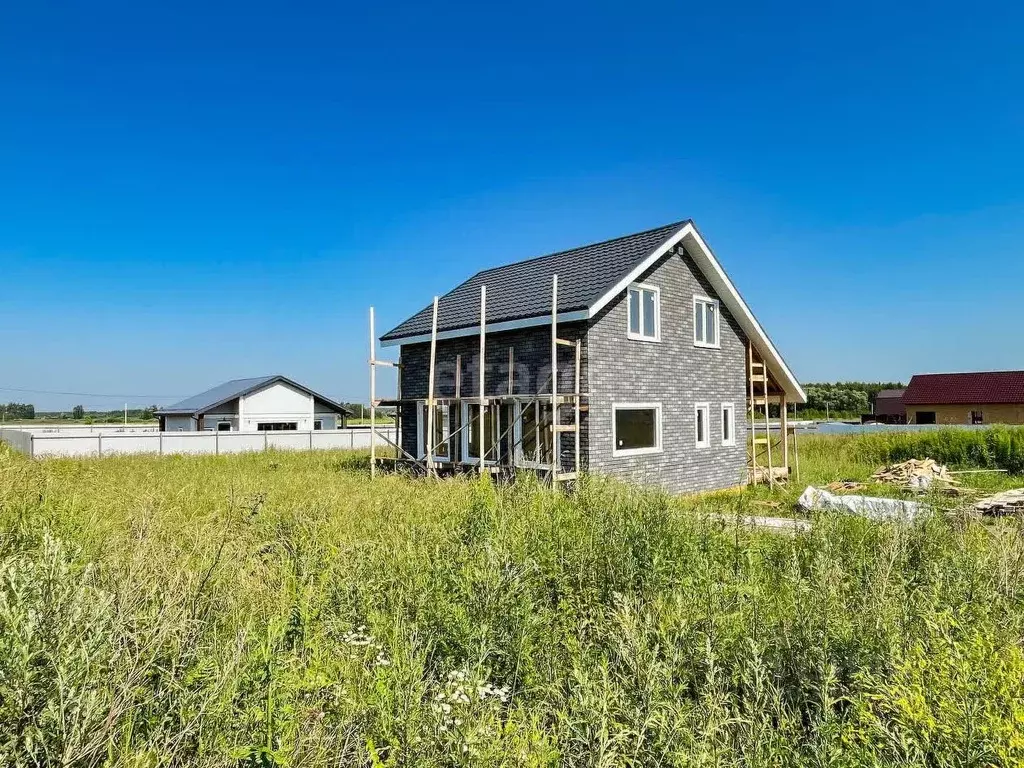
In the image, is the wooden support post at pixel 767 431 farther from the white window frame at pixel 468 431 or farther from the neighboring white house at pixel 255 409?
the neighboring white house at pixel 255 409

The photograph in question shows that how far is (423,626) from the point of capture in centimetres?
459

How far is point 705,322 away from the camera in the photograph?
16.2 metres

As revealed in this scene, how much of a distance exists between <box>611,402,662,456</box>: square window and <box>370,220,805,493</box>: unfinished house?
31mm

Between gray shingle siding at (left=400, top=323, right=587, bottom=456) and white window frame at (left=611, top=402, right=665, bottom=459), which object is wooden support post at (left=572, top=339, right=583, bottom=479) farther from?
white window frame at (left=611, top=402, right=665, bottom=459)

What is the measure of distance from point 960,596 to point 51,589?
19.8 feet

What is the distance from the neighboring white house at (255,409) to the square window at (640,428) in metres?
24.5

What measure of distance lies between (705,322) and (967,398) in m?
33.8

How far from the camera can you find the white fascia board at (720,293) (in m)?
13.3

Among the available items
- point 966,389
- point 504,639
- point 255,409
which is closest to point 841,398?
point 966,389

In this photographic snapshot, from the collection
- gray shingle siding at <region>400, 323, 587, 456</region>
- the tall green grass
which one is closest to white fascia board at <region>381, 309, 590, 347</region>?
gray shingle siding at <region>400, 323, 587, 456</region>

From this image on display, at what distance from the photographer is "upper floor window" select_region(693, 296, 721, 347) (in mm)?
15875

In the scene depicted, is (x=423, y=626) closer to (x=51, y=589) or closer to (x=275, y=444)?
(x=51, y=589)

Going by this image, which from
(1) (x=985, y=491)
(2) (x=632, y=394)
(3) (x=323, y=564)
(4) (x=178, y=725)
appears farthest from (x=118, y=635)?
(1) (x=985, y=491)

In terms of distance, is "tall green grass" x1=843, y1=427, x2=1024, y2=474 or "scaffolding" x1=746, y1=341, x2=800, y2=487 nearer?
"scaffolding" x1=746, y1=341, x2=800, y2=487
